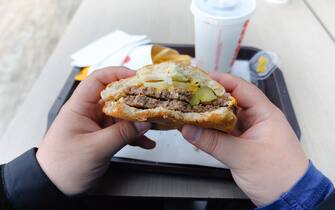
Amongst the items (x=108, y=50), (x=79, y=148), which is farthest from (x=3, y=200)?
(x=108, y=50)

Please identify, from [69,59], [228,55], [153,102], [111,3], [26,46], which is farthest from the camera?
[26,46]

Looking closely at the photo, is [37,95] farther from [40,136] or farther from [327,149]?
[327,149]

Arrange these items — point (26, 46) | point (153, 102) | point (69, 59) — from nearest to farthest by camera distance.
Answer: point (153, 102) → point (69, 59) → point (26, 46)

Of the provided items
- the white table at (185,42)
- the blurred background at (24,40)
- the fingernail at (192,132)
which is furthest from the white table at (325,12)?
the blurred background at (24,40)

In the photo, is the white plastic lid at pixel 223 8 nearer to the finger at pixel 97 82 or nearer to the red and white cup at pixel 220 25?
the red and white cup at pixel 220 25

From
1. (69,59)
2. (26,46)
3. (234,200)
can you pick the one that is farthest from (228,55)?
(26,46)

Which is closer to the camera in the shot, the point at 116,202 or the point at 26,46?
the point at 116,202
